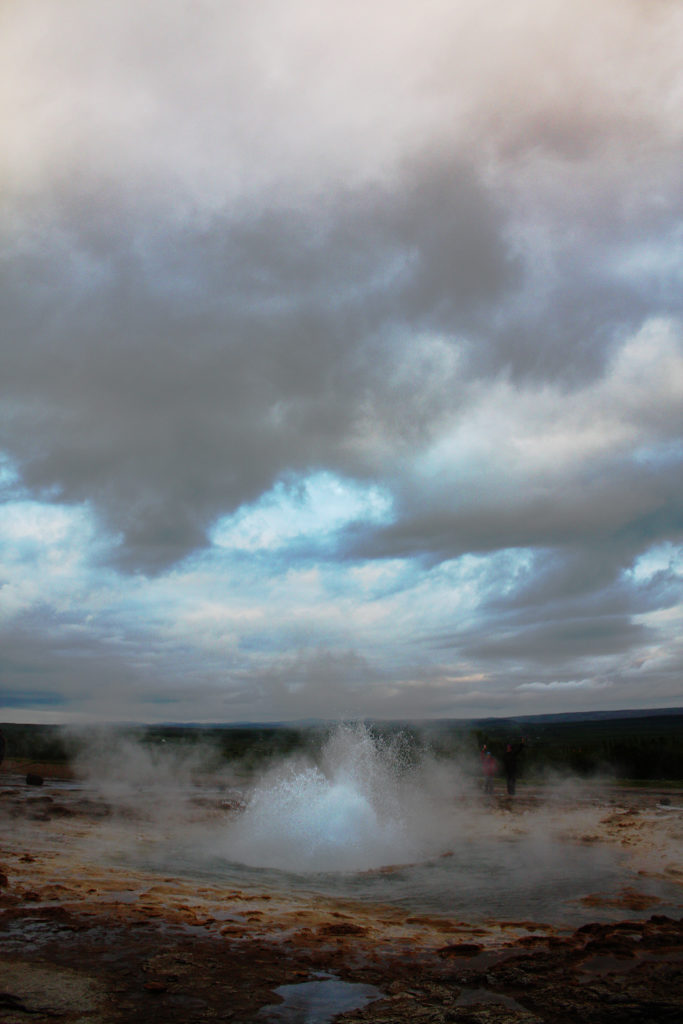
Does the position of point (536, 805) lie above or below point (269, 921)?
below

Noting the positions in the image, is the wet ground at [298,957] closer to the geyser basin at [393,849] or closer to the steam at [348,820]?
the geyser basin at [393,849]

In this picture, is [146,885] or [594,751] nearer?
[146,885]

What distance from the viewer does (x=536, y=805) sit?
1847cm

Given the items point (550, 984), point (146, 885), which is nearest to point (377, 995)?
point (550, 984)

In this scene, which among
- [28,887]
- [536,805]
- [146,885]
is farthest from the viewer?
[536,805]

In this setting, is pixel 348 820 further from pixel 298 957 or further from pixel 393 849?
pixel 298 957

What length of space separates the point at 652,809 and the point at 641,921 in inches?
427

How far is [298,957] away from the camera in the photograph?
19.9 feet

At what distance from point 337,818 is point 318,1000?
9.27 m

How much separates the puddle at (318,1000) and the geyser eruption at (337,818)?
21.5ft

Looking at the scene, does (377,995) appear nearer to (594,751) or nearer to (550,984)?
(550,984)

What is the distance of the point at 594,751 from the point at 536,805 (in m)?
14.2

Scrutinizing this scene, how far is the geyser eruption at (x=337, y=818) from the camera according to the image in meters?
12.3

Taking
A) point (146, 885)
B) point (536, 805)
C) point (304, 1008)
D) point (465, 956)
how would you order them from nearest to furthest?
point (304, 1008) → point (465, 956) → point (146, 885) → point (536, 805)
